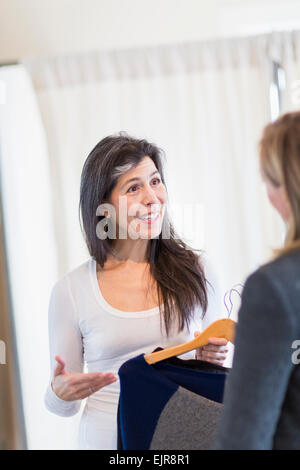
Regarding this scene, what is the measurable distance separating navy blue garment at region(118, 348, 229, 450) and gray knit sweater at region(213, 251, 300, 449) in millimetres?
254

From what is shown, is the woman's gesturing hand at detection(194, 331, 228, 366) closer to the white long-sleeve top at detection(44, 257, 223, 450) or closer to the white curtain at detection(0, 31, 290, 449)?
the white long-sleeve top at detection(44, 257, 223, 450)

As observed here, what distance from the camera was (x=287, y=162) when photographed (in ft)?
2.21

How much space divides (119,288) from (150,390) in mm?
314

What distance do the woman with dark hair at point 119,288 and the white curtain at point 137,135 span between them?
0.51 m

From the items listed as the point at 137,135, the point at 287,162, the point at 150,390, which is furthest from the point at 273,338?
the point at 137,135

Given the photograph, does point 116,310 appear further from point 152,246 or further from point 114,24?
point 114,24

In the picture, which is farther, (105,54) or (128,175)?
(105,54)

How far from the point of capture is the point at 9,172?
1.74 metres

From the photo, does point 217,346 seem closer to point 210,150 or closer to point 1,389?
point 210,150

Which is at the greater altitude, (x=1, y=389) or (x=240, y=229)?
(x=240, y=229)

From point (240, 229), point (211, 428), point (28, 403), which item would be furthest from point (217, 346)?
point (28, 403)

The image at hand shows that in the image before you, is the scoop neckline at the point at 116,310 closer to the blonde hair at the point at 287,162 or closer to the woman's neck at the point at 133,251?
the woman's neck at the point at 133,251

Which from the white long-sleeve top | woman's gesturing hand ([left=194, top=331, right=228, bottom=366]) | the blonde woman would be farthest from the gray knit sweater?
the white long-sleeve top

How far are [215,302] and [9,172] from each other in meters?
0.88
